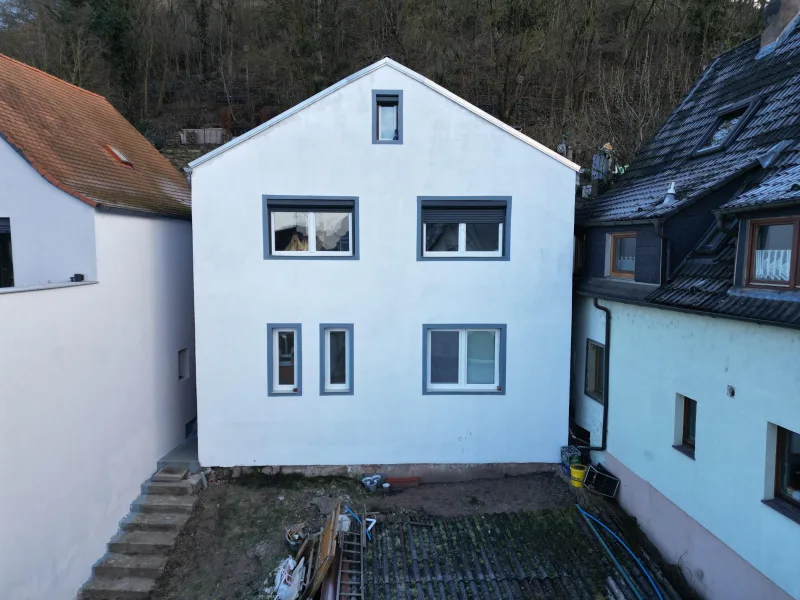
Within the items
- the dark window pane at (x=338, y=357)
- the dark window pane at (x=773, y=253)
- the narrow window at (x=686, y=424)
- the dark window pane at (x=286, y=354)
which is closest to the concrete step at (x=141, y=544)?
the dark window pane at (x=286, y=354)

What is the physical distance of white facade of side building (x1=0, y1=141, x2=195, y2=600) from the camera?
20.6 feet

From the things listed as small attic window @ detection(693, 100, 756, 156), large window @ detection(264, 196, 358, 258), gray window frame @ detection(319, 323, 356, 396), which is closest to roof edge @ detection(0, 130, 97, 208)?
large window @ detection(264, 196, 358, 258)

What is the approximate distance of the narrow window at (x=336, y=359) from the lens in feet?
31.3

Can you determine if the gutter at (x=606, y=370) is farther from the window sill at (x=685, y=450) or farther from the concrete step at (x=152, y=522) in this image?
the concrete step at (x=152, y=522)

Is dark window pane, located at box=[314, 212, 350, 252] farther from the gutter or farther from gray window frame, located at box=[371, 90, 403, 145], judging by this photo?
the gutter

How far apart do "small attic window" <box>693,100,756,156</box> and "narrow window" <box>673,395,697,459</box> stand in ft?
14.2

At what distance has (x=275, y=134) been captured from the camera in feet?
30.0

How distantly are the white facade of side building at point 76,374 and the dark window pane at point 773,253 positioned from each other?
899 centimetres

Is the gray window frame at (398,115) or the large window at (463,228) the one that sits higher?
the gray window frame at (398,115)

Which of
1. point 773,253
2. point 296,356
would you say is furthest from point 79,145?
point 773,253

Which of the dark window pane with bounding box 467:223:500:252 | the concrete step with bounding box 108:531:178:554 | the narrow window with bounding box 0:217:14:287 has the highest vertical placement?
the dark window pane with bounding box 467:223:500:252

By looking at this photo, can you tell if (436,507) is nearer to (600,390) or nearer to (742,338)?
(600,390)

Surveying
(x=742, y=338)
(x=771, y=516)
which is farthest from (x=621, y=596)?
(x=742, y=338)

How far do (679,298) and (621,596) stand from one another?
13.6 ft
